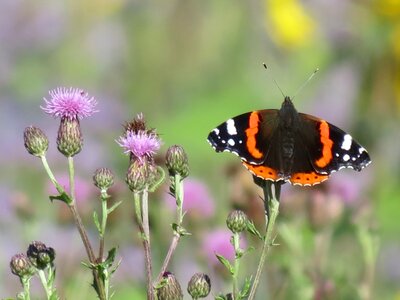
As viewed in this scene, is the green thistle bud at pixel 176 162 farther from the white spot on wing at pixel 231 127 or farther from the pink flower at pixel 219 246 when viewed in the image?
the pink flower at pixel 219 246

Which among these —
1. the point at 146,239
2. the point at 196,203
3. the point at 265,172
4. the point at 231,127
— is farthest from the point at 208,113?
the point at 146,239

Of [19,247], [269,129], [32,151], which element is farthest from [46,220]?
[32,151]

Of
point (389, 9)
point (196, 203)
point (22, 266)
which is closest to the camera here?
point (22, 266)

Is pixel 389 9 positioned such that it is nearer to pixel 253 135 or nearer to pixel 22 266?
pixel 253 135

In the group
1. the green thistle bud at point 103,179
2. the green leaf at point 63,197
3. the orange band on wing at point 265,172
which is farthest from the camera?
the orange band on wing at point 265,172

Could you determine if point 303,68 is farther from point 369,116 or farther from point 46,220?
point 46,220

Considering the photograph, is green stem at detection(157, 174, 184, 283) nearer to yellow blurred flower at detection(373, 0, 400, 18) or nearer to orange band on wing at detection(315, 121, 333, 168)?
orange band on wing at detection(315, 121, 333, 168)

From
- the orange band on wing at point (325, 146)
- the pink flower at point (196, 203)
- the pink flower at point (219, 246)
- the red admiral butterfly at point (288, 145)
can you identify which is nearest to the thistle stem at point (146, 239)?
the red admiral butterfly at point (288, 145)
